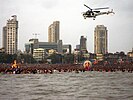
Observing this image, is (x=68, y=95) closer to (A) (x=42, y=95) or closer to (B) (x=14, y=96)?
(A) (x=42, y=95)

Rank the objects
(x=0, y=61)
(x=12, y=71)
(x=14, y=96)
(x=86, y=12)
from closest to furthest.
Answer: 1. (x=14, y=96)
2. (x=86, y=12)
3. (x=12, y=71)
4. (x=0, y=61)

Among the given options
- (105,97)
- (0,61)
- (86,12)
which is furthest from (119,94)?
(0,61)

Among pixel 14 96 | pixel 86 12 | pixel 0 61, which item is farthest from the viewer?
pixel 0 61

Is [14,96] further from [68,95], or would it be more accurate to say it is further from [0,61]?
[0,61]

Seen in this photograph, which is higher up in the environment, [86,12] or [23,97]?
[86,12]

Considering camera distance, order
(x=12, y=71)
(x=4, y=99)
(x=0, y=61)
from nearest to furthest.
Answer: (x=4, y=99) < (x=12, y=71) < (x=0, y=61)

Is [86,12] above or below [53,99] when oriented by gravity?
above

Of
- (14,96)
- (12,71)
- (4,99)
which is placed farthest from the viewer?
(12,71)

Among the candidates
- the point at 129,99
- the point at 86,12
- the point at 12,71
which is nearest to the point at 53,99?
the point at 129,99

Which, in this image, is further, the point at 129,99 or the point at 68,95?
the point at 68,95
